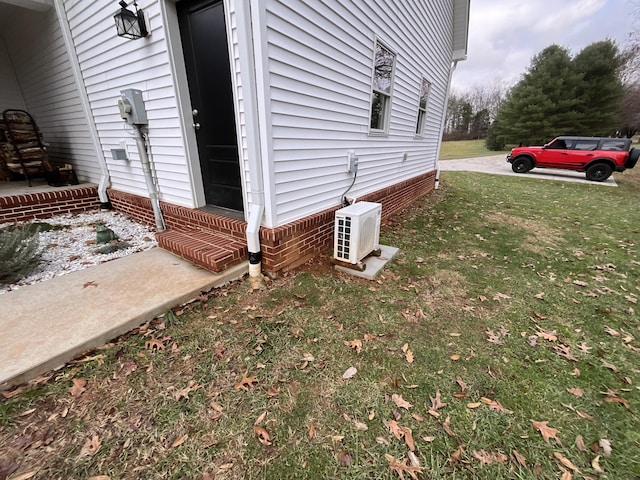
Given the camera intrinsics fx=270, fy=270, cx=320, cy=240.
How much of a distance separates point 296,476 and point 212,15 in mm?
3813

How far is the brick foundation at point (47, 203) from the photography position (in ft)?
12.9

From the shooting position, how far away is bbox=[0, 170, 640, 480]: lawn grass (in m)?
1.37

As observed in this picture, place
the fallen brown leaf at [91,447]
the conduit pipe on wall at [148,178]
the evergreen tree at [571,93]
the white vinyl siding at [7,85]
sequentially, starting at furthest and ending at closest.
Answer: the evergreen tree at [571,93], the white vinyl siding at [7,85], the conduit pipe on wall at [148,178], the fallen brown leaf at [91,447]

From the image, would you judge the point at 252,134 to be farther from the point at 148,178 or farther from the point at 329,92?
the point at 148,178

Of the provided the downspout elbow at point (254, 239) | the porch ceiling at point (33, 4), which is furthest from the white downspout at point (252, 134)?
the porch ceiling at point (33, 4)

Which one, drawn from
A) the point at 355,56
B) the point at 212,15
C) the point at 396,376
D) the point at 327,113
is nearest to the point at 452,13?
the point at 355,56

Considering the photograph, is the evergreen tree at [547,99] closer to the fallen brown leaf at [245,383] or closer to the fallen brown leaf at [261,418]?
the fallen brown leaf at [245,383]

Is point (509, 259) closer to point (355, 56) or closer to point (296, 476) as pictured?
point (355, 56)

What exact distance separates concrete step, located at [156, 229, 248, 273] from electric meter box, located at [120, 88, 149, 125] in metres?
1.40

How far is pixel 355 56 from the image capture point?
3.50 metres

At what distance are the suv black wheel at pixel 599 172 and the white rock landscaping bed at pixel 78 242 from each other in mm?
15896

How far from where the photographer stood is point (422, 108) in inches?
264

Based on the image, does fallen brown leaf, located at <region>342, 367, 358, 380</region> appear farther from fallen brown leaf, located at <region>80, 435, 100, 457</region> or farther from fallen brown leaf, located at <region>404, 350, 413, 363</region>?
fallen brown leaf, located at <region>80, 435, 100, 457</region>

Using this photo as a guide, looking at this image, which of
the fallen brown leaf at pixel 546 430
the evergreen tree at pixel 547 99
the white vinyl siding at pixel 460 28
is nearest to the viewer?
the fallen brown leaf at pixel 546 430
